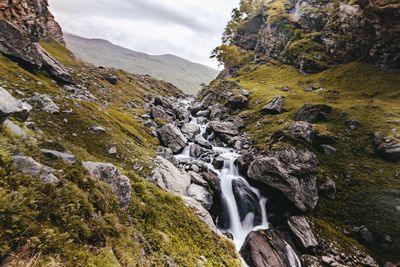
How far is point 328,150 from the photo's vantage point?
3167cm

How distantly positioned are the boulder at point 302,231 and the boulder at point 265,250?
61.7 inches

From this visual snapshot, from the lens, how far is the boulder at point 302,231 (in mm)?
21000

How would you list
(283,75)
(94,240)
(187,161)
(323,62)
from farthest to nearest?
(283,75)
(323,62)
(187,161)
(94,240)

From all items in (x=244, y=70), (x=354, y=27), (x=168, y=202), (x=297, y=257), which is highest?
(x=354, y=27)

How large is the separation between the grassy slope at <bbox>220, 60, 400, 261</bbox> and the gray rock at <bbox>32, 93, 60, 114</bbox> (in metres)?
24.3

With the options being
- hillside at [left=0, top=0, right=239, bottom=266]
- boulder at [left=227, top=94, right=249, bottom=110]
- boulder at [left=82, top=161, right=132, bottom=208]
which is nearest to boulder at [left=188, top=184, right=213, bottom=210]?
hillside at [left=0, top=0, right=239, bottom=266]

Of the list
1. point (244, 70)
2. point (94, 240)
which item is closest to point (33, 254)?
point (94, 240)

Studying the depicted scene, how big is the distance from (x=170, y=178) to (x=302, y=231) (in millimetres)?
13324

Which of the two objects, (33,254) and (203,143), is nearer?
(33,254)

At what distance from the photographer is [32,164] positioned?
641cm

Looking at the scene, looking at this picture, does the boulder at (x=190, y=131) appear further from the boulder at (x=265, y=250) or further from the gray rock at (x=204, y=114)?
the boulder at (x=265, y=250)

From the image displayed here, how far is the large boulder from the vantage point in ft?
79.1

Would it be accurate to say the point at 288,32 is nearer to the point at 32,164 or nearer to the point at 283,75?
the point at 283,75

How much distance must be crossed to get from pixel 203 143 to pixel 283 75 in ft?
186
